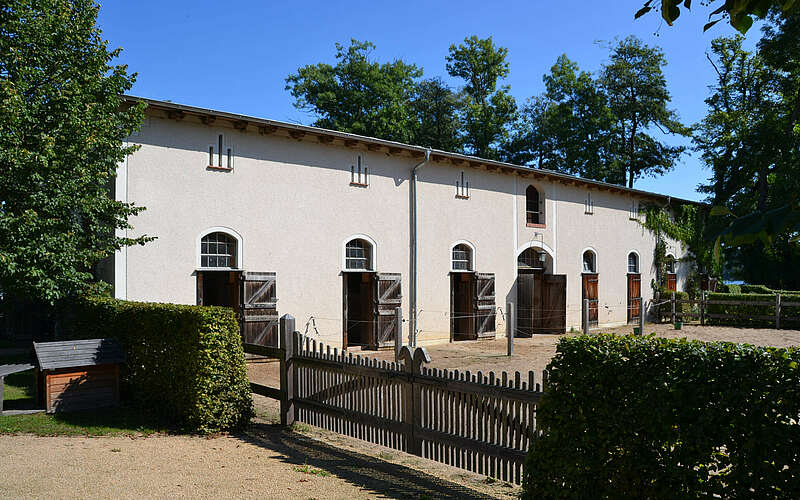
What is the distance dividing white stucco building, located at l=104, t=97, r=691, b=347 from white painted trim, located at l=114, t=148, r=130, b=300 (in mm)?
26

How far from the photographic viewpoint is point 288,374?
8086mm

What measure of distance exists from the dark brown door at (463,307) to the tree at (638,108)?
20.4 meters

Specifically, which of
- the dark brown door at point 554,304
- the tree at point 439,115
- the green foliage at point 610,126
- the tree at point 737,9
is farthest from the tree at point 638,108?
the tree at point 737,9

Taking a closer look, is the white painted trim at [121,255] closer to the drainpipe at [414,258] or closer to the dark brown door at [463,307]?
the drainpipe at [414,258]

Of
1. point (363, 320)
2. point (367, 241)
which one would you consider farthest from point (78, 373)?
point (363, 320)

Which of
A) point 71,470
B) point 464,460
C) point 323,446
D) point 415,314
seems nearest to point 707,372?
point 464,460

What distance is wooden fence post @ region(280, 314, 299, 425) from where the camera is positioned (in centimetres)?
805

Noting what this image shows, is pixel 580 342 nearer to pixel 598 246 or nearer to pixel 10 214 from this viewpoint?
pixel 10 214

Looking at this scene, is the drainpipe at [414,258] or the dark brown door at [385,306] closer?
the dark brown door at [385,306]

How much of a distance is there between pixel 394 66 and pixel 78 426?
31207mm

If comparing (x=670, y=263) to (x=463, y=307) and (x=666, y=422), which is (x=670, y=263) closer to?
(x=463, y=307)

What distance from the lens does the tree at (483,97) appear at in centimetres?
3512

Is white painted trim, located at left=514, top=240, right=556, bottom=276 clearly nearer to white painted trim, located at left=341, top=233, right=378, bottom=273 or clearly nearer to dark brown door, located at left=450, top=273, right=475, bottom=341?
dark brown door, located at left=450, top=273, right=475, bottom=341

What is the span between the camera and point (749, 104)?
3309 centimetres
